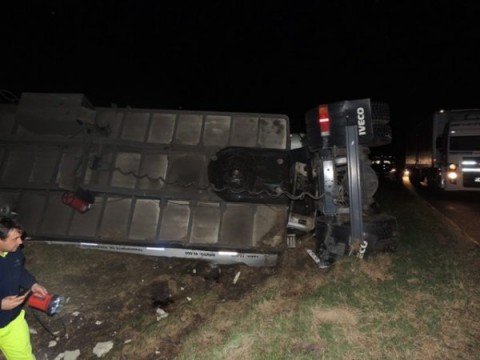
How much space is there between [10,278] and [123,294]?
75.2 inches

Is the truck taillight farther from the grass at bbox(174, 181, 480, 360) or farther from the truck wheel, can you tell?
the grass at bbox(174, 181, 480, 360)

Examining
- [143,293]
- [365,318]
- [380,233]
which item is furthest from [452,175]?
[143,293]

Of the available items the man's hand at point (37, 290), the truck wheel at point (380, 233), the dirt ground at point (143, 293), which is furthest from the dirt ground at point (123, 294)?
the truck wheel at point (380, 233)

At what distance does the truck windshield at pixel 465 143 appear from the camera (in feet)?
42.6

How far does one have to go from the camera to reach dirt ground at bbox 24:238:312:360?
3.84 metres

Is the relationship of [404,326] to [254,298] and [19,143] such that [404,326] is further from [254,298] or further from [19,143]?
[19,143]

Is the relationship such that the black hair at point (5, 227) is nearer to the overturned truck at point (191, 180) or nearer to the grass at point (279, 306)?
the grass at point (279, 306)

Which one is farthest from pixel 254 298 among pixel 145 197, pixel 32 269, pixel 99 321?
pixel 32 269

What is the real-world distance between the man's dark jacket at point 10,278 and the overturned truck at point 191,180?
2.26 metres

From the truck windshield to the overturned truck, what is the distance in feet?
34.4

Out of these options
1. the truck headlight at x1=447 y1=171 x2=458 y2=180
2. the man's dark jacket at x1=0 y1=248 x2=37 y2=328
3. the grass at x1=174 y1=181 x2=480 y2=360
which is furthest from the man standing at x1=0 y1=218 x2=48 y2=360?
the truck headlight at x1=447 y1=171 x2=458 y2=180

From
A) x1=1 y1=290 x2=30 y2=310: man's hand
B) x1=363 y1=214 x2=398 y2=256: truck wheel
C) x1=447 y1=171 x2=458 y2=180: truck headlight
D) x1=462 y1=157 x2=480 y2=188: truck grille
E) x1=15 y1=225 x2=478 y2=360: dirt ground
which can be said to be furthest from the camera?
x1=447 y1=171 x2=458 y2=180: truck headlight

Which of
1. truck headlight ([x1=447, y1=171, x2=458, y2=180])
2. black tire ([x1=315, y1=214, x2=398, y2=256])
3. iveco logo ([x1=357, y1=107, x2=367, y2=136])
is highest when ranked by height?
iveco logo ([x1=357, y1=107, x2=367, y2=136])

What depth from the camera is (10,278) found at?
9.89ft
